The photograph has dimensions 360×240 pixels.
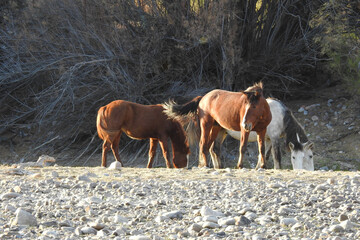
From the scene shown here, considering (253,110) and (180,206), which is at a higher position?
(253,110)

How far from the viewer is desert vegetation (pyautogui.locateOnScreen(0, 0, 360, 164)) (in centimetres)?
1367

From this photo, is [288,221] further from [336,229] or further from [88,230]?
[88,230]

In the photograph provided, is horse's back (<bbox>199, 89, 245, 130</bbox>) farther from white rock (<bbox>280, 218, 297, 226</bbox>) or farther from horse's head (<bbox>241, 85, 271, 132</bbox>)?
white rock (<bbox>280, 218, 297, 226</bbox>)

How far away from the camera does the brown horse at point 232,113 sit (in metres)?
8.75

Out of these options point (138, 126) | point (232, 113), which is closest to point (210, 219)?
point (232, 113)

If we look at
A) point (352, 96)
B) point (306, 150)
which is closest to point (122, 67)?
point (306, 150)

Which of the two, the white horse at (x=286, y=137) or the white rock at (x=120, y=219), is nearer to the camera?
the white rock at (x=120, y=219)

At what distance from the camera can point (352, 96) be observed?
16.0 metres

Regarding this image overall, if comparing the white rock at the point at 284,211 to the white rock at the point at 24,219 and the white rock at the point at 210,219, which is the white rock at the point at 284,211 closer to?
the white rock at the point at 210,219

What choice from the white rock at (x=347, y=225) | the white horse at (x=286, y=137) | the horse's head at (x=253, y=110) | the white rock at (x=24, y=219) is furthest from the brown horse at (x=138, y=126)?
the white rock at (x=347, y=225)

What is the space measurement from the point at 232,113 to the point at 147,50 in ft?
16.9

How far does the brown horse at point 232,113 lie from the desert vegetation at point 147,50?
3.28 meters

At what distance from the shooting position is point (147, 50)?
45.4 ft

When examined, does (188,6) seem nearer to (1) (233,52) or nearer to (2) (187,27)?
(2) (187,27)
